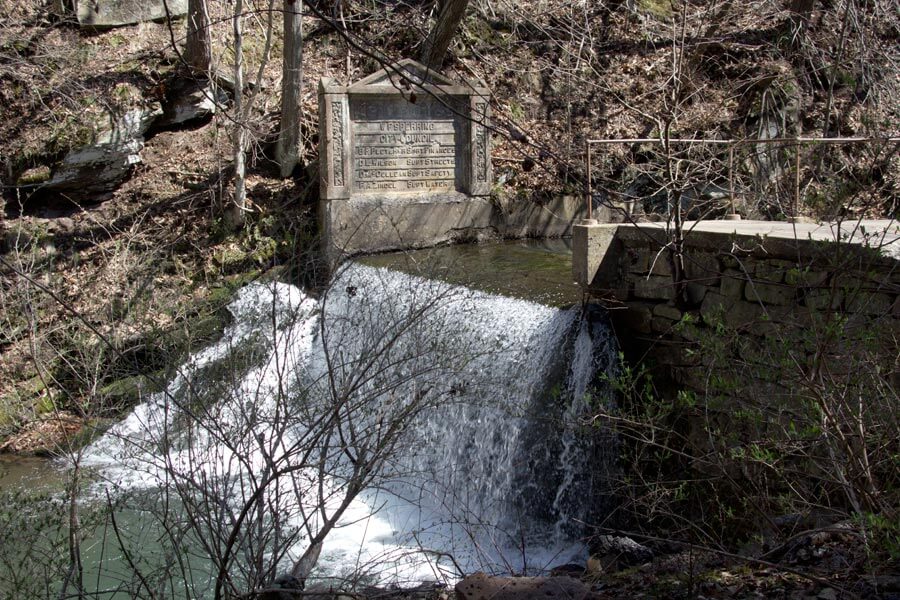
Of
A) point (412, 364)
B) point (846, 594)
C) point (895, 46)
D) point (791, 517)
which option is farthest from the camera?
point (895, 46)

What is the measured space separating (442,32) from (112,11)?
4405 millimetres

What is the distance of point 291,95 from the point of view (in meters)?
10.6

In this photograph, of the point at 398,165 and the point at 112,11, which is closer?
the point at 398,165

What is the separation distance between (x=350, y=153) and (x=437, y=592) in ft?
21.3

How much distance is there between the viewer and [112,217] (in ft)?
35.0

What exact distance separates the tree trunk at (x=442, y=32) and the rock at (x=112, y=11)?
3376 millimetres

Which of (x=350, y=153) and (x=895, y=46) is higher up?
(x=895, y=46)

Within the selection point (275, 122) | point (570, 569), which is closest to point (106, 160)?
point (275, 122)

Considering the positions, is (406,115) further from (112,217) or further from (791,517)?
(791,517)

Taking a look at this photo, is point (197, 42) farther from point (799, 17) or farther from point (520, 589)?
point (520, 589)

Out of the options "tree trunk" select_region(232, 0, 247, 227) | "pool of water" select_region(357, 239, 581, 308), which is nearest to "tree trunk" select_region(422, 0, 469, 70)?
"tree trunk" select_region(232, 0, 247, 227)

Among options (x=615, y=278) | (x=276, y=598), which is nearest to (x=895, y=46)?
(x=615, y=278)

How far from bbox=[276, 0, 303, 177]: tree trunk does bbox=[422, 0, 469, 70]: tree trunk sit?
1536 mm

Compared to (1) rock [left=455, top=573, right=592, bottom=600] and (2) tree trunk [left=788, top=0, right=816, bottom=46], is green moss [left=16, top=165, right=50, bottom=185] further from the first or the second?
(2) tree trunk [left=788, top=0, right=816, bottom=46]
